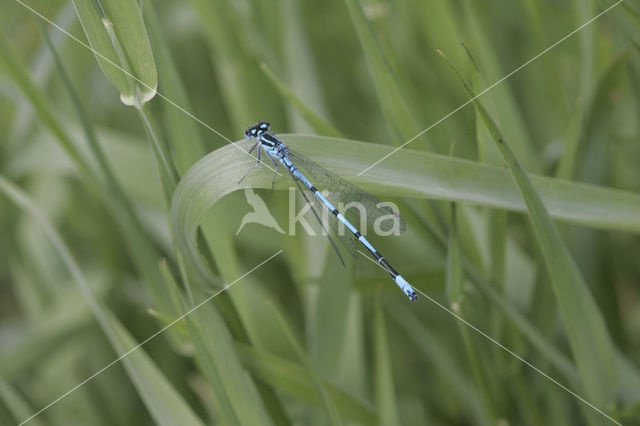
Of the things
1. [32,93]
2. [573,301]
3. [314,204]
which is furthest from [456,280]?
[32,93]

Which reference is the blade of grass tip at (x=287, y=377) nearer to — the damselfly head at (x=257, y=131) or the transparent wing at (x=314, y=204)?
the transparent wing at (x=314, y=204)

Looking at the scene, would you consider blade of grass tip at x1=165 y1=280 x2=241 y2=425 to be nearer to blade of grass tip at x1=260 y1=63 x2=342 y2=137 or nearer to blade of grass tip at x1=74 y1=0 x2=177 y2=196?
blade of grass tip at x1=74 y1=0 x2=177 y2=196

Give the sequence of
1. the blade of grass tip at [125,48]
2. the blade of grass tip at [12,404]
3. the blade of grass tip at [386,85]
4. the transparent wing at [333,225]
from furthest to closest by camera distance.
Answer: the blade of grass tip at [12,404]
the transparent wing at [333,225]
the blade of grass tip at [386,85]
the blade of grass tip at [125,48]

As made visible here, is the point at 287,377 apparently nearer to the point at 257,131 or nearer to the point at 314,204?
the point at 314,204

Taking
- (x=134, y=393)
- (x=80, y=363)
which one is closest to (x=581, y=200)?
(x=134, y=393)

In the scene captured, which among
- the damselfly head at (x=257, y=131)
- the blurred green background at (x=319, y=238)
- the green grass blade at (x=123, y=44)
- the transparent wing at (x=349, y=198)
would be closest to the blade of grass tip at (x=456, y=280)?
the blurred green background at (x=319, y=238)

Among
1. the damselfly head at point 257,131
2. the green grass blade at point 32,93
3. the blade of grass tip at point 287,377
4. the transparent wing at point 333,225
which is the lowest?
the blade of grass tip at point 287,377
